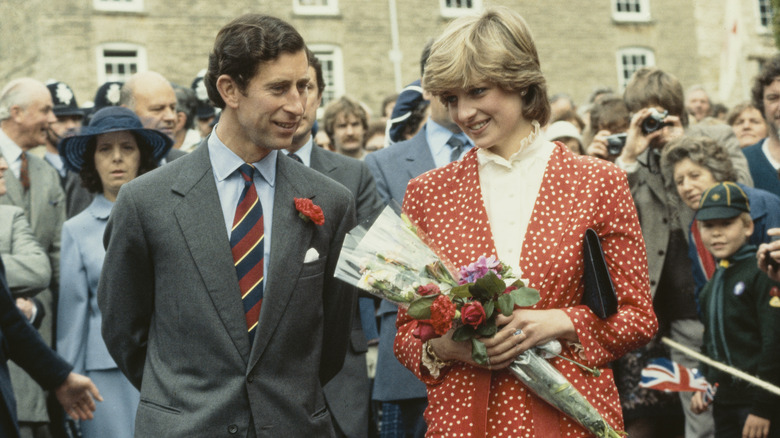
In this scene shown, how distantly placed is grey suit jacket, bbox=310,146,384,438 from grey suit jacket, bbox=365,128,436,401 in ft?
0.65

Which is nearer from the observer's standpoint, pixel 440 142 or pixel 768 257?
pixel 768 257

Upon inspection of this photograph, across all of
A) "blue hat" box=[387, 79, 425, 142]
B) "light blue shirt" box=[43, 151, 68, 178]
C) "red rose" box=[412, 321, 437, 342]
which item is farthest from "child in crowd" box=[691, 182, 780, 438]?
"light blue shirt" box=[43, 151, 68, 178]

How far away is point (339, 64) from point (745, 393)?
23.3 m

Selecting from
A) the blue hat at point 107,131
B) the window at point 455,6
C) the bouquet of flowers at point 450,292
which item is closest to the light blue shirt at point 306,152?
the blue hat at point 107,131

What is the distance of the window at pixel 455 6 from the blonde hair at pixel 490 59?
2623 cm

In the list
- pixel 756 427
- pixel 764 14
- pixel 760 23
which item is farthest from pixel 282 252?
pixel 764 14

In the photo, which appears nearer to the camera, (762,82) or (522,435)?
(522,435)

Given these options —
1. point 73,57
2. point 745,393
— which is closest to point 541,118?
point 745,393

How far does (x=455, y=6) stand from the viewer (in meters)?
30.4

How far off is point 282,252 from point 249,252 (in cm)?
12

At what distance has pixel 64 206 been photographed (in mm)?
7477

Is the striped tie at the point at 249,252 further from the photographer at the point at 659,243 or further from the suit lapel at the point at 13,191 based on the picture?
the suit lapel at the point at 13,191

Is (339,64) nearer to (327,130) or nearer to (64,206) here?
(327,130)

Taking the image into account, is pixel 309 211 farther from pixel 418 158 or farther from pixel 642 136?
pixel 642 136
